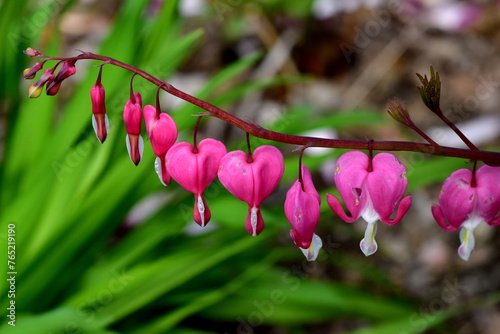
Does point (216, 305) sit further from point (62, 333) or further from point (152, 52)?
point (152, 52)

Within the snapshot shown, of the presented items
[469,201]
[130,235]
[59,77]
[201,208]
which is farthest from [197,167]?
[130,235]

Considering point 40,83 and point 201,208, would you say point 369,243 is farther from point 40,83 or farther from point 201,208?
point 40,83

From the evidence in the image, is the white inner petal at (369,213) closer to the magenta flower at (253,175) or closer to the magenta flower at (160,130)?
the magenta flower at (253,175)

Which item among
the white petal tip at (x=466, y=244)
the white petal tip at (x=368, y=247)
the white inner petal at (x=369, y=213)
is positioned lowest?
the white petal tip at (x=466, y=244)

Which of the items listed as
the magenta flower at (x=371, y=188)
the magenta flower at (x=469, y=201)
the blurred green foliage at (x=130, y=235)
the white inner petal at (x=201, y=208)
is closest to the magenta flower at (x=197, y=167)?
the white inner petal at (x=201, y=208)

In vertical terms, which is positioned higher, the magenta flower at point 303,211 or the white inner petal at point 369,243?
the magenta flower at point 303,211
